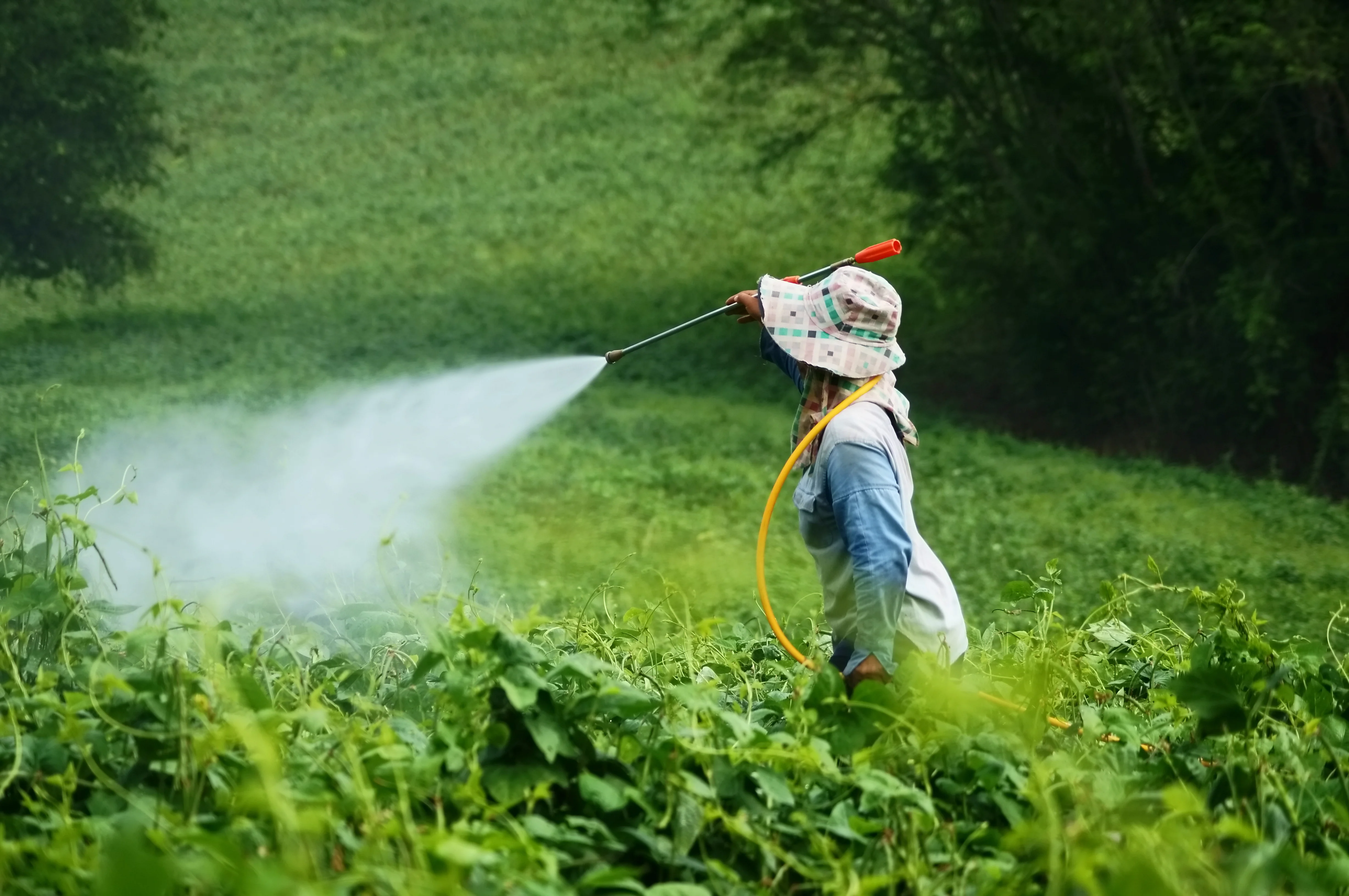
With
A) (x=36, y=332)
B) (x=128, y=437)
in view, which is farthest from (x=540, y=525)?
(x=36, y=332)

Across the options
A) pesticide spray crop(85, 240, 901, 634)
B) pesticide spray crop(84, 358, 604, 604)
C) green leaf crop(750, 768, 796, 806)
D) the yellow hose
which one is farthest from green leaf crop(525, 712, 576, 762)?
pesticide spray crop(84, 358, 604, 604)

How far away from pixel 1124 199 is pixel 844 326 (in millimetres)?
7435

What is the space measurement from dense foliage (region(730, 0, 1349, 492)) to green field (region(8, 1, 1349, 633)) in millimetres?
667

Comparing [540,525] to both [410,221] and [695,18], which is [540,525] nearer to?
[410,221]

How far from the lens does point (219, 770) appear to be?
2.01 m

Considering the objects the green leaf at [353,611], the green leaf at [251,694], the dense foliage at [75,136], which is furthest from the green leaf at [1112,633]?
the dense foliage at [75,136]

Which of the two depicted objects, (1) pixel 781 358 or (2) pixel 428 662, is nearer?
(2) pixel 428 662

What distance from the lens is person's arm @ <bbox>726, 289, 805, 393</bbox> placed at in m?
2.97

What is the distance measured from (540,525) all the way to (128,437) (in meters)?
1.93

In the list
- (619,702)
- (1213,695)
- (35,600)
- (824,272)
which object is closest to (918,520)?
(824,272)

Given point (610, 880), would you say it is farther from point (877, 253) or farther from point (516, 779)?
point (877, 253)

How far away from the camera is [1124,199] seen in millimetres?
9703

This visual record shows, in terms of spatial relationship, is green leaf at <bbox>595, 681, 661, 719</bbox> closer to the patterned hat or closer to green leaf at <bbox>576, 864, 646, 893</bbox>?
green leaf at <bbox>576, 864, 646, 893</bbox>

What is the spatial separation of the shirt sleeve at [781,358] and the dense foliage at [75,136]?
5.60m
